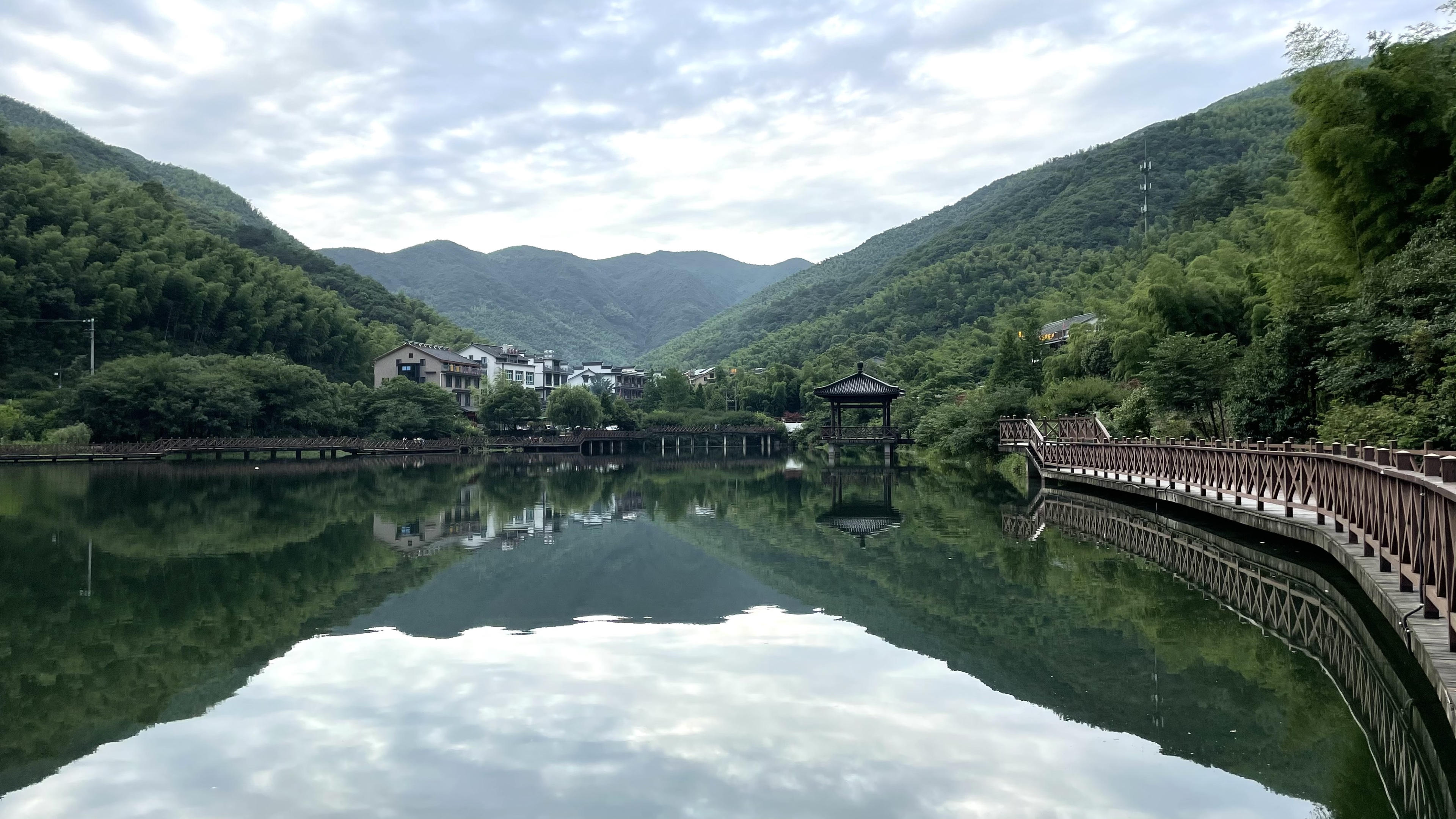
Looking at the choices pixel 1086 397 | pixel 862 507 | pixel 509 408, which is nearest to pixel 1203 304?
pixel 1086 397

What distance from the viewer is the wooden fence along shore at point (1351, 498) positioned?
17.4ft

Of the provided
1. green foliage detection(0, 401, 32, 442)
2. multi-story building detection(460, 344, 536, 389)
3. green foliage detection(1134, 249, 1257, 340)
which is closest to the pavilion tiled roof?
green foliage detection(1134, 249, 1257, 340)

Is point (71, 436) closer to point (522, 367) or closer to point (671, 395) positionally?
point (671, 395)

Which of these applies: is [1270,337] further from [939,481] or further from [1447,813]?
[1447,813]

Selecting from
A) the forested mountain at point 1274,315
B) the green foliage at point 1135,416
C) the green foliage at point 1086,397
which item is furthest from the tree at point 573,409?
the green foliage at point 1135,416

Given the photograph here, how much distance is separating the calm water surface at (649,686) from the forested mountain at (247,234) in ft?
219

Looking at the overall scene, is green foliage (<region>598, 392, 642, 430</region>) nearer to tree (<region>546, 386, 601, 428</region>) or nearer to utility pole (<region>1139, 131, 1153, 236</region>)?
tree (<region>546, 386, 601, 428</region>)

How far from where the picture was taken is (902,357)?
61219mm

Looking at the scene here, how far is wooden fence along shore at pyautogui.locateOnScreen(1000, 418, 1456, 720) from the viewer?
5.30 metres

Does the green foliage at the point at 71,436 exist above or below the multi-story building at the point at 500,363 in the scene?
below

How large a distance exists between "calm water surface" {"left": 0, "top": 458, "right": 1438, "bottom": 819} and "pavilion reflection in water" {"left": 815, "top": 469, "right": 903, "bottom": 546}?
2.46 metres

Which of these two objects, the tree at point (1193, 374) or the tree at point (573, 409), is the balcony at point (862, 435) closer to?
the tree at point (573, 409)

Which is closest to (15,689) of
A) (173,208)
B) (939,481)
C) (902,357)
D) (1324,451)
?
(1324,451)

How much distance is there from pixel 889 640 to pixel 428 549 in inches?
298
